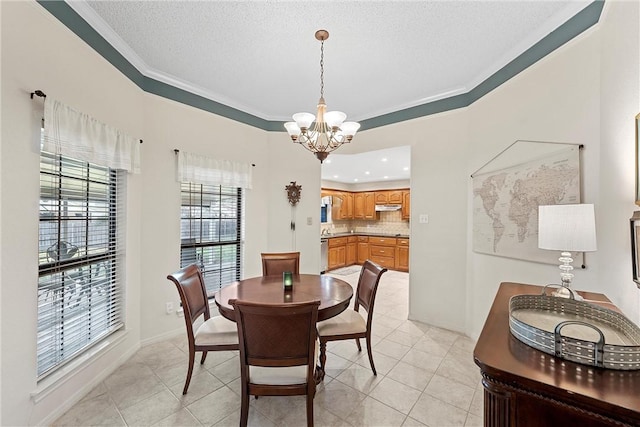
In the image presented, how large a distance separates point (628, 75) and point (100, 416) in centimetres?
389

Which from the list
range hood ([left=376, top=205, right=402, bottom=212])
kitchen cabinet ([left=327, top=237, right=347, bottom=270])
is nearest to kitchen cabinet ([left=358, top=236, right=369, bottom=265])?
kitchen cabinet ([left=327, top=237, right=347, bottom=270])

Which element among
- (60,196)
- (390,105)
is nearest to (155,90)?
(60,196)

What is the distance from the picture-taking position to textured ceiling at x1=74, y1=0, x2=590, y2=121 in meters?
1.93

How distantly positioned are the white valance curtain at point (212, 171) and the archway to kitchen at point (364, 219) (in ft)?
8.65

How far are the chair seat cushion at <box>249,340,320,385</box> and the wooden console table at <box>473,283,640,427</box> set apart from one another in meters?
1.05

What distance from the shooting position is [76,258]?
6.68 feet

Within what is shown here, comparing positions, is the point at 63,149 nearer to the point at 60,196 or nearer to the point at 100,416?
the point at 60,196

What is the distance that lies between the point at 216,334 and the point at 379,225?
20.6 feet

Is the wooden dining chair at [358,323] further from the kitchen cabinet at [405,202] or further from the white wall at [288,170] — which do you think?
the kitchen cabinet at [405,202]

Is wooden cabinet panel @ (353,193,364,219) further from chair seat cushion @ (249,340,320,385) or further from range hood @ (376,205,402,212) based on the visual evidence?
chair seat cushion @ (249,340,320,385)

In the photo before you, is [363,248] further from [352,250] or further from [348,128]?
[348,128]

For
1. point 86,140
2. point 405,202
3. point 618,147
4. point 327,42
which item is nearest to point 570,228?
point 618,147

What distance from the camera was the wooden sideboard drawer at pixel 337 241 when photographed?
22.2ft

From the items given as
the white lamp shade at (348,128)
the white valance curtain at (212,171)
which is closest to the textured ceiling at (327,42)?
the white lamp shade at (348,128)
